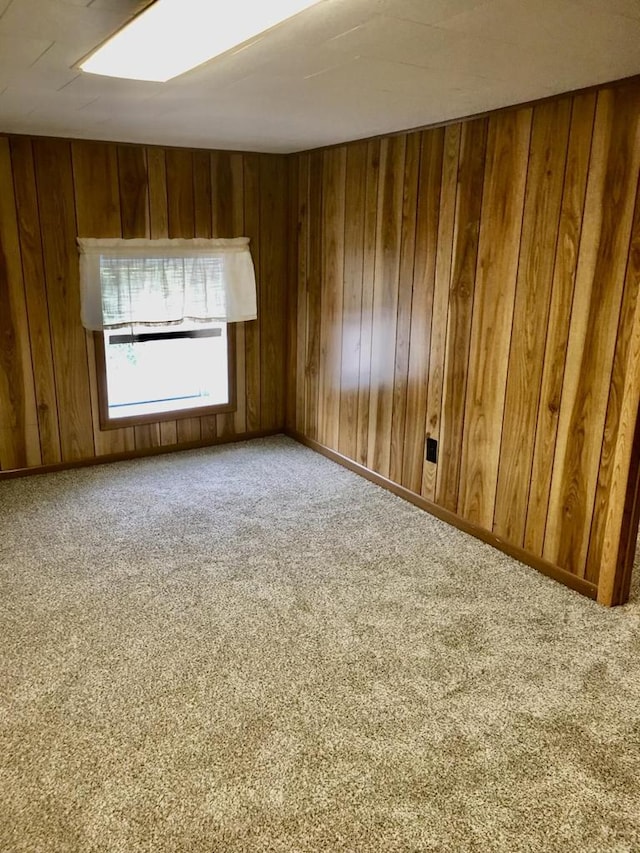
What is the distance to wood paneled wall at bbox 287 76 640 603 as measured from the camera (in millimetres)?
2613

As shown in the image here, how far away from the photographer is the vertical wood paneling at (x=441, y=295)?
323 centimetres

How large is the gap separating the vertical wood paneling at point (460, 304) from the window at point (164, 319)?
1711 mm

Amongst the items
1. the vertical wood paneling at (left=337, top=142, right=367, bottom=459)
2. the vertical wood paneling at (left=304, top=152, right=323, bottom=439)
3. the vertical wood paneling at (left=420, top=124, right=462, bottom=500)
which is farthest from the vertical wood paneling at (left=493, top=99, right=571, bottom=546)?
the vertical wood paneling at (left=304, top=152, right=323, bottom=439)

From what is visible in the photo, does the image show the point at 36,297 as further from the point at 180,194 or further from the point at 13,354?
the point at 180,194

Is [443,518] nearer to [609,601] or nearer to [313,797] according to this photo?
[609,601]

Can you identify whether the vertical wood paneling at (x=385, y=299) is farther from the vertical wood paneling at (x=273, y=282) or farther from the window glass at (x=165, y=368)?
the window glass at (x=165, y=368)

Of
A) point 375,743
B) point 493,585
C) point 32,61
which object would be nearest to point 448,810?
point 375,743

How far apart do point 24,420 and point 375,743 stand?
3.01m

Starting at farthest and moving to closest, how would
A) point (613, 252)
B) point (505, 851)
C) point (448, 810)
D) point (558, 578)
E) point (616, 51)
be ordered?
point (558, 578) → point (613, 252) → point (616, 51) → point (448, 810) → point (505, 851)

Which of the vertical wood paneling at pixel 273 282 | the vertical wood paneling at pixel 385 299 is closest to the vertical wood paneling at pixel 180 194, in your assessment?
the vertical wood paneling at pixel 273 282

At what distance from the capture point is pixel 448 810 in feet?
5.88

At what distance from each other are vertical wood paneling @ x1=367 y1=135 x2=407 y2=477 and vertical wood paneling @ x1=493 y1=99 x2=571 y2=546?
0.88 meters

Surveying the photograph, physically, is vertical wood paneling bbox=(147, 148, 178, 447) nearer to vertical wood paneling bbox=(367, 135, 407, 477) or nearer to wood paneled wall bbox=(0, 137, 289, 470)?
wood paneled wall bbox=(0, 137, 289, 470)

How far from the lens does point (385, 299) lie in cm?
381
